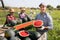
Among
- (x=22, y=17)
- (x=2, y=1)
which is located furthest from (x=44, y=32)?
(x=2, y=1)

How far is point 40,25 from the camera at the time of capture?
3.17 m

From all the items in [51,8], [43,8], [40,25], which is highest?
[43,8]

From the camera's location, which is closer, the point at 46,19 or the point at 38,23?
the point at 46,19

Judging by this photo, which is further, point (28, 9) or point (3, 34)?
point (28, 9)

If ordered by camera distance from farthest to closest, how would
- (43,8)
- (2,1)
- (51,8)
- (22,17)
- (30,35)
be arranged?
(51,8) → (2,1) → (22,17) → (30,35) → (43,8)

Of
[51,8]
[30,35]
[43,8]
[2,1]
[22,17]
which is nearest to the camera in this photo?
[43,8]

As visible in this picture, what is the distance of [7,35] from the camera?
10.0ft

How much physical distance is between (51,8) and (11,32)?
16.8ft

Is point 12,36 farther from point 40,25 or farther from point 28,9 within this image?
point 28,9

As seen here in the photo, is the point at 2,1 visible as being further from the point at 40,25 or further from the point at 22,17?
the point at 40,25

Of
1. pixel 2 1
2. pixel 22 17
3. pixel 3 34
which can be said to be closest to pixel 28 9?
pixel 2 1

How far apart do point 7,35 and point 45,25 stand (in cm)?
51

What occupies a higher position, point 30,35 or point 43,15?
point 43,15

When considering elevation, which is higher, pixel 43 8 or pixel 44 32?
pixel 43 8
